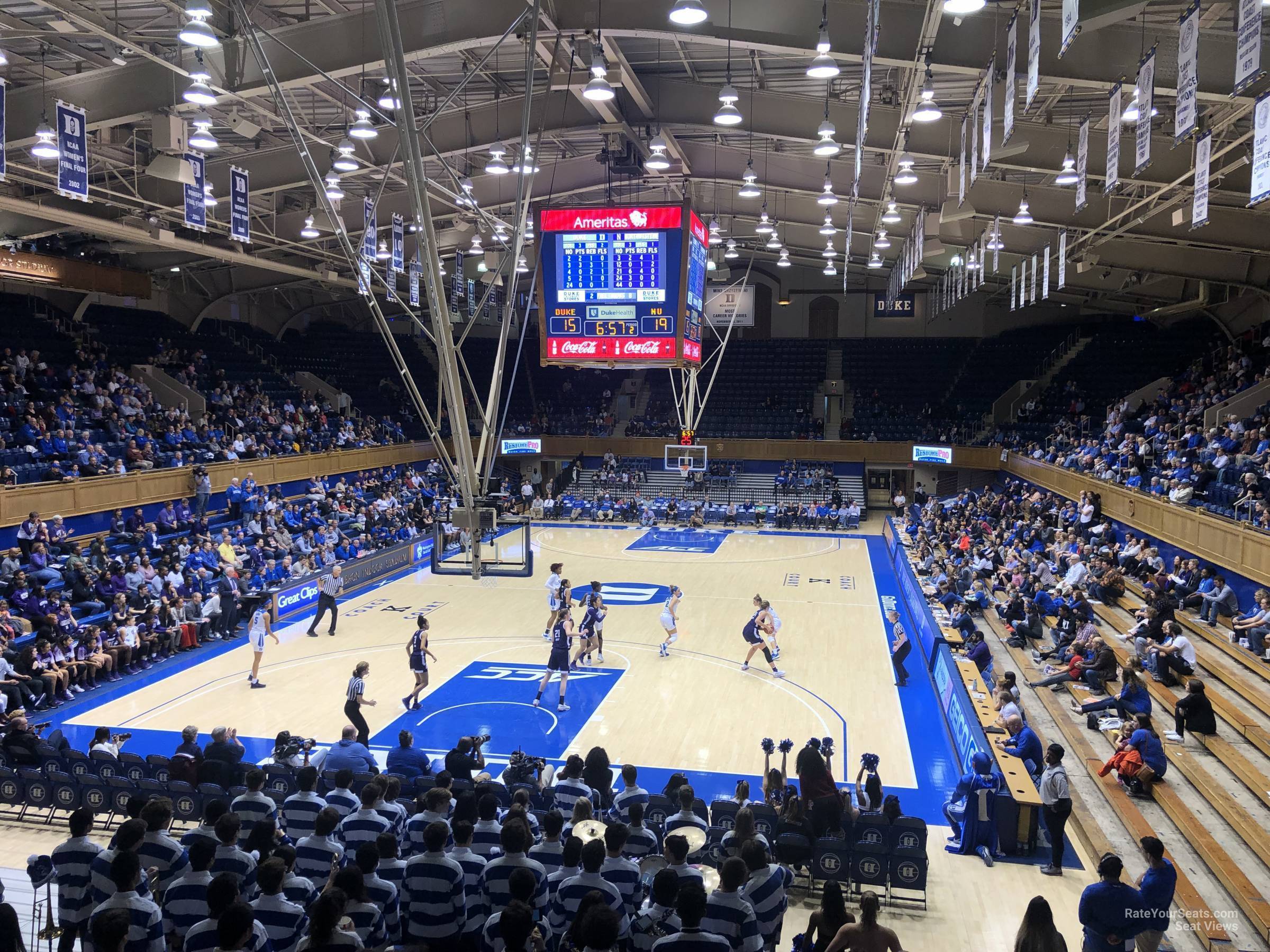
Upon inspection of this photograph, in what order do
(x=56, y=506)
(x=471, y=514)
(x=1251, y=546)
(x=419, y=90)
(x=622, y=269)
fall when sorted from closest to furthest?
(x=471, y=514)
(x=1251, y=546)
(x=622, y=269)
(x=419, y=90)
(x=56, y=506)

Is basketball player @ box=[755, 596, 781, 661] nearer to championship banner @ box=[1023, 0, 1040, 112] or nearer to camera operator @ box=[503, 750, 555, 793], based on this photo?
camera operator @ box=[503, 750, 555, 793]

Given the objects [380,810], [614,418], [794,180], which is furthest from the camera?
[614,418]

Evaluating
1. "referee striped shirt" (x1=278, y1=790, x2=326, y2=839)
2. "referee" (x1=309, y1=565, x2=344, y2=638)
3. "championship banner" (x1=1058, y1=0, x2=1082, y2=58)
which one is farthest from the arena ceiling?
"referee" (x1=309, y1=565, x2=344, y2=638)

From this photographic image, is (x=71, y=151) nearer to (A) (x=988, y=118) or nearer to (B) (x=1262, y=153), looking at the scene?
(A) (x=988, y=118)

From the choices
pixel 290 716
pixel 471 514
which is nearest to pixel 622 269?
pixel 471 514

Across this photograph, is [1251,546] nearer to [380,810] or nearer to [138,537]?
[380,810]

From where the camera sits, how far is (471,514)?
1094 centimetres

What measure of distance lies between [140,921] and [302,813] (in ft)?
8.42

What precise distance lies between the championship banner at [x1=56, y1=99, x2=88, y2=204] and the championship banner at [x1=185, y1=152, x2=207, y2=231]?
2.32 metres

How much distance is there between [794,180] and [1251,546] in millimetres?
13772

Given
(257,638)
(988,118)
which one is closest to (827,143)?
(988,118)

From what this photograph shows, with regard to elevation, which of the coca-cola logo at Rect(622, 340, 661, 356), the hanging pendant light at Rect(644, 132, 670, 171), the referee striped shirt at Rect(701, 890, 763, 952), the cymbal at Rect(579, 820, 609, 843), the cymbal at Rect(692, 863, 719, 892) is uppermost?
the hanging pendant light at Rect(644, 132, 670, 171)

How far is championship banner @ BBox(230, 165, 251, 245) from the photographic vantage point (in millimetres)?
18375

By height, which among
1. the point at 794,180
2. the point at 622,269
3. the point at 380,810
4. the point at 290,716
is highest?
the point at 794,180
